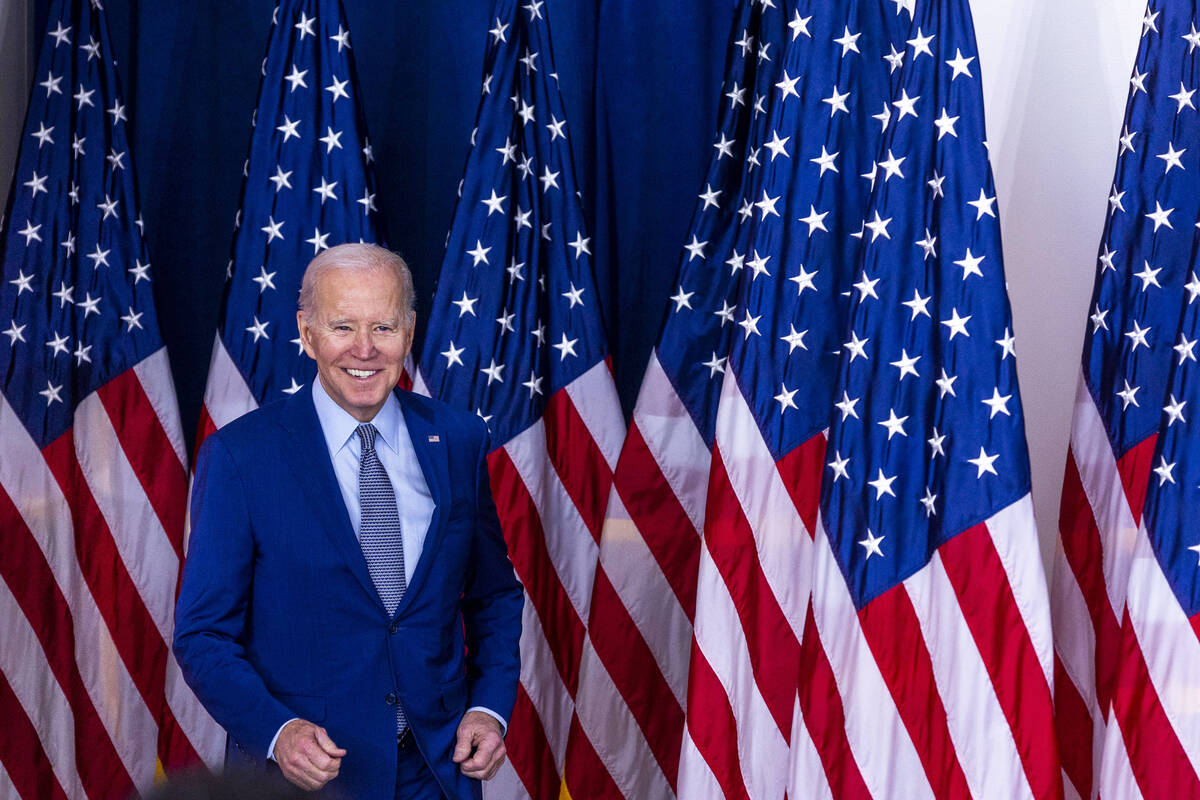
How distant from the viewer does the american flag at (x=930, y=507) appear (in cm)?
325

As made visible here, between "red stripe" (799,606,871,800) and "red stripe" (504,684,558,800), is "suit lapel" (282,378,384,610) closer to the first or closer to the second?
"red stripe" (799,606,871,800)

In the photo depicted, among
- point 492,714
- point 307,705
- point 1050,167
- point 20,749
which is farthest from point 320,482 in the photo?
point 1050,167

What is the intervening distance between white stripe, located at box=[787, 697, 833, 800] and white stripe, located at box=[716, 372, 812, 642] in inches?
11.9

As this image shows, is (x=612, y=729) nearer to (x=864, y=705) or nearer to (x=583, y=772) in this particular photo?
(x=583, y=772)

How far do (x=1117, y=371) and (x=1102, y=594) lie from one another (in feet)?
1.83

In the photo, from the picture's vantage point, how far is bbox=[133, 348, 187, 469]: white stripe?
3977mm

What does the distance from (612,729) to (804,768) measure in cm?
66

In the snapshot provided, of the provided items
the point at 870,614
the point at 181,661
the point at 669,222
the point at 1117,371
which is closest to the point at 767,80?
the point at 669,222

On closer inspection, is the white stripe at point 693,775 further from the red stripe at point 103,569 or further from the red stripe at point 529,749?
the red stripe at point 103,569

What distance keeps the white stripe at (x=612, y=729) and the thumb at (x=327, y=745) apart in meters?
1.48

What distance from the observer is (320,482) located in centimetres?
258

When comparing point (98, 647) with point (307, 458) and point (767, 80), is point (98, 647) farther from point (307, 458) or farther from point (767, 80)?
point (767, 80)

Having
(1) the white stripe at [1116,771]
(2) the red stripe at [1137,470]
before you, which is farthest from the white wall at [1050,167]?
(1) the white stripe at [1116,771]

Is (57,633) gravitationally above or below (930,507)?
below
